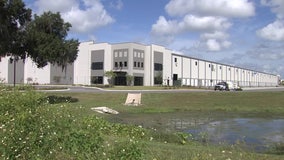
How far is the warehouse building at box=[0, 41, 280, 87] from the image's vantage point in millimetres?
100625

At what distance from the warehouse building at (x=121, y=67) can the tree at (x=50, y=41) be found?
60.4 m

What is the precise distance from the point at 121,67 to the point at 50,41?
211 ft

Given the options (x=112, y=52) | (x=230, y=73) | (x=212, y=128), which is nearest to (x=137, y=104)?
(x=212, y=128)

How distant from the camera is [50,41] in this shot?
36469mm

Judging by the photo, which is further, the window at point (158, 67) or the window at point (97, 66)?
the window at point (158, 67)

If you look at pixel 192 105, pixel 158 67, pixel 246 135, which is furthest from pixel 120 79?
pixel 246 135

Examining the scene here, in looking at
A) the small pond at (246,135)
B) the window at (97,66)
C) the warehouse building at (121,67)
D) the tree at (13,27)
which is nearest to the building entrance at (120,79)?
the warehouse building at (121,67)

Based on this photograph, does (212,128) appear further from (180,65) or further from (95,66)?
(180,65)

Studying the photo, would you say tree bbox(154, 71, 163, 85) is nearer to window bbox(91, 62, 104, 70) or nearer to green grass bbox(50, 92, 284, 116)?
window bbox(91, 62, 104, 70)

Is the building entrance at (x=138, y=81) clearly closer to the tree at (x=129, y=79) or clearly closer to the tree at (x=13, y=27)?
the tree at (x=129, y=79)

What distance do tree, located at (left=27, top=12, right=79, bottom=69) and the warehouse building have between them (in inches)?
2379

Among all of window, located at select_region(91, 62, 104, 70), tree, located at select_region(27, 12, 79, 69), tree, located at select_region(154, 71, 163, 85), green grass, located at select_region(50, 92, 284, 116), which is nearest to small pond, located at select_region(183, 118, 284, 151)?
green grass, located at select_region(50, 92, 284, 116)

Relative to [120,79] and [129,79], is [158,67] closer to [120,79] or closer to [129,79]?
[120,79]

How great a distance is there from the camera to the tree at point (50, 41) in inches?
1415
